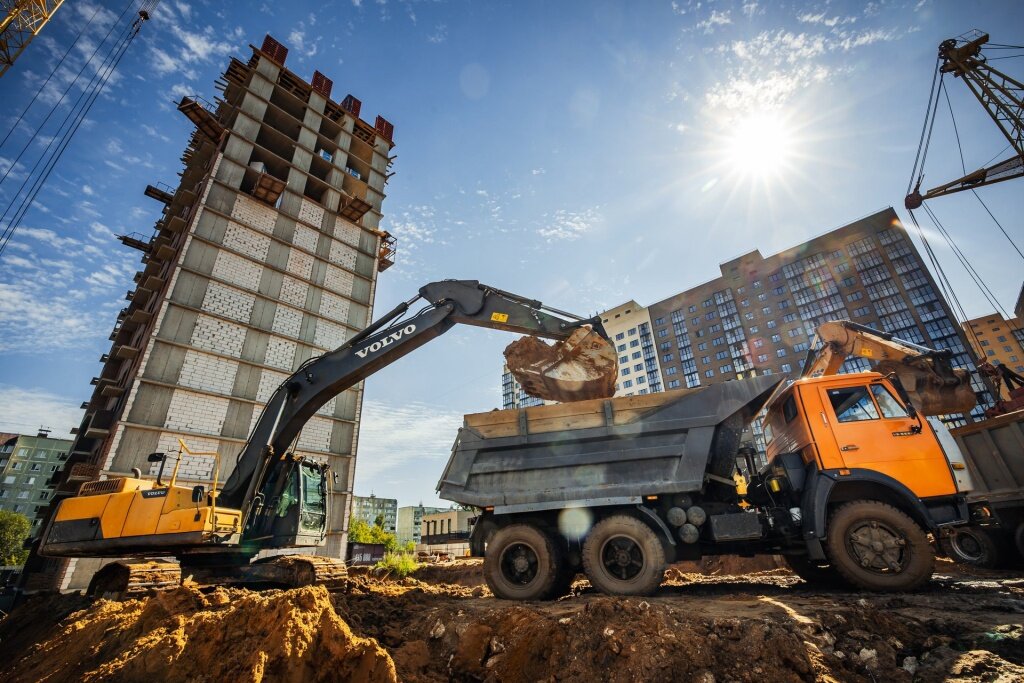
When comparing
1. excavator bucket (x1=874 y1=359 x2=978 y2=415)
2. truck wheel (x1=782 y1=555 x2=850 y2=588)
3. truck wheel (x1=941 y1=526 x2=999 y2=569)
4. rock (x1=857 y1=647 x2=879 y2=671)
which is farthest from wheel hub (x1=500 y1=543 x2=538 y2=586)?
truck wheel (x1=941 y1=526 x2=999 y2=569)

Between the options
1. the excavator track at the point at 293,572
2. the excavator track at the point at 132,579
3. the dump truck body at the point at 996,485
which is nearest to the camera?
the excavator track at the point at 132,579

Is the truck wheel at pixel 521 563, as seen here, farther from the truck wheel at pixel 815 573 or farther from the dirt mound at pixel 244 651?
the truck wheel at pixel 815 573

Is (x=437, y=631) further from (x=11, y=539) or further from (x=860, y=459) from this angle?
(x=11, y=539)

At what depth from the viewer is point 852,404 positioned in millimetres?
6445

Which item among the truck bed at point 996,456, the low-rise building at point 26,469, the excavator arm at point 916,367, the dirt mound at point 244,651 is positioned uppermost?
the low-rise building at point 26,469

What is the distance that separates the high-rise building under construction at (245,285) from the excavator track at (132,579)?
39.2 ft

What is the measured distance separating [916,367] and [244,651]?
31.3ft

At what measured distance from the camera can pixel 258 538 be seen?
845cm

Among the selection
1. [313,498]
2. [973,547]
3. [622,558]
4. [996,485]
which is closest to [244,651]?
[622,558]

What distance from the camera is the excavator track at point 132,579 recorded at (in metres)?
6.93

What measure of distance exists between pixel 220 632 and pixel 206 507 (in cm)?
421

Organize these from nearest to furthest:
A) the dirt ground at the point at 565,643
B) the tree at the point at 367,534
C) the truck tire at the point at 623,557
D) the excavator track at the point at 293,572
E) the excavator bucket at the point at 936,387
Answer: the dirt ground at the point at 565,643 → the truck tire at the point at 623,557 → the excavator bucket at the point at 936,387 → the excavator track at the point at 293,572 → the tree at the point at 367,534

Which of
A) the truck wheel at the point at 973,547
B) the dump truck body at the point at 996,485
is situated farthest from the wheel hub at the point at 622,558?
the truck wheel at the point at 973,547

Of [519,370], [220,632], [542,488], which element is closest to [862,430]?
[542,488]
